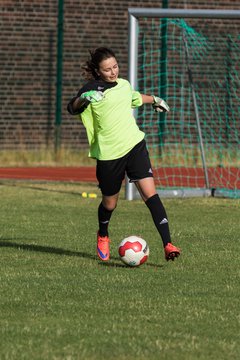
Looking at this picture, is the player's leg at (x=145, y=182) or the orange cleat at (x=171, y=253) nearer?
the orange cleat at (x=171, y=253)

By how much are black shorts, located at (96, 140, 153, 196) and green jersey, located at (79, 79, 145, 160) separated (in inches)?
1.8

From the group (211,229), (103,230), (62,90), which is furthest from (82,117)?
(62,90)

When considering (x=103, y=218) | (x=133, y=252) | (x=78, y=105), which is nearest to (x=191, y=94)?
(x=103, y=218)

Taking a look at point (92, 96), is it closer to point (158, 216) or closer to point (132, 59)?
point (158, 216)

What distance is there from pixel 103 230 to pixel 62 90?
1298 cm

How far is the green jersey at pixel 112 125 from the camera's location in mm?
9125

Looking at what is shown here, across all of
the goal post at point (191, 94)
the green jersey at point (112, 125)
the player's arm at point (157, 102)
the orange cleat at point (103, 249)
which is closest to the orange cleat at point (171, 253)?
the orange cleat at point (103, 249)

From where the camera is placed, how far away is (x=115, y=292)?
7.73 metres

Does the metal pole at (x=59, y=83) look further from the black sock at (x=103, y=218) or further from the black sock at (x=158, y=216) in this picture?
the black sock at (x=158, y=216)

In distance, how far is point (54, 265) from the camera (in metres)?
9.09

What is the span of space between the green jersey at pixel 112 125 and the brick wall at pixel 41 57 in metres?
12.4

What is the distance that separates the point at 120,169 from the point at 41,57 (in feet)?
43.0

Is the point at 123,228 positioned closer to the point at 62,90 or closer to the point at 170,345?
the point at 170,345

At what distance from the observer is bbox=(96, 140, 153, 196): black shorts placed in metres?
9.12
